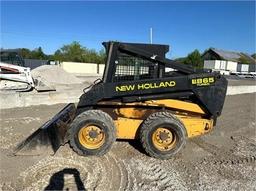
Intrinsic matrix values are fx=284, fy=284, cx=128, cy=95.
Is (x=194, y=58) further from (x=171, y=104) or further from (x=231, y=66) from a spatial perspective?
(x=171, y=104)

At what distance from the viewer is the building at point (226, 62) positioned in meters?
52.8

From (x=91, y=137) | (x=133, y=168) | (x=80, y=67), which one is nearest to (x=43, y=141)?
(x=91, y=137)

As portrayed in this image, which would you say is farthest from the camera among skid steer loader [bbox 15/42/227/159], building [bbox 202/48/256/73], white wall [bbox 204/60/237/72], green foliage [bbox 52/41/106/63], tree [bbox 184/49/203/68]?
green foliage [bbox 52/41/106/63]

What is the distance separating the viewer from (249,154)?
19.0 feet

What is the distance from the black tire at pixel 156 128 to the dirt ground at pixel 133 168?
147mm

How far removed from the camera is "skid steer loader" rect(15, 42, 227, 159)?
5188 millimetres

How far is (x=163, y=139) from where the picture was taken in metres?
5.26

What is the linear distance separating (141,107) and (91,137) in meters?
1.10

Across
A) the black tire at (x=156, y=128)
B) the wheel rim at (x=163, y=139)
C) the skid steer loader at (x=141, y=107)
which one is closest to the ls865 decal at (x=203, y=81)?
the skid steer loader at (x=141, y=107)

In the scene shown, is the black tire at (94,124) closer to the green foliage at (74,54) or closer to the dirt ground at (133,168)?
the dirt ground at (133,168)

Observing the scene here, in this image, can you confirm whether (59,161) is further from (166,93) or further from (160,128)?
(166,93)

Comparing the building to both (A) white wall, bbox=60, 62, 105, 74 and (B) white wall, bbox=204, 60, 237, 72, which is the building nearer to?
(B) white wall, bbox=204, 60, 237, 72

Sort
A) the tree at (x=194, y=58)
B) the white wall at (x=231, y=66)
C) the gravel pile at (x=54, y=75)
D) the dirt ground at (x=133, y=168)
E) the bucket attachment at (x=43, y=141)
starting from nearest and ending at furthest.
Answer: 1. the dirt ground at (x=133, y=168)
2. the bucket attachment at (x=43, y=141)
3. the gravel pile at (x=54, y=75)
4. the tree at (x=194, y=58)
5. the white wall at (x=231, y=66)

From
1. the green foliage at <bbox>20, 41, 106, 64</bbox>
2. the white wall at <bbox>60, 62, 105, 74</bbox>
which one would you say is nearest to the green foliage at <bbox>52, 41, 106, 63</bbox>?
the green foliage at <bbox>20, 41, 106, 64</bbox>
